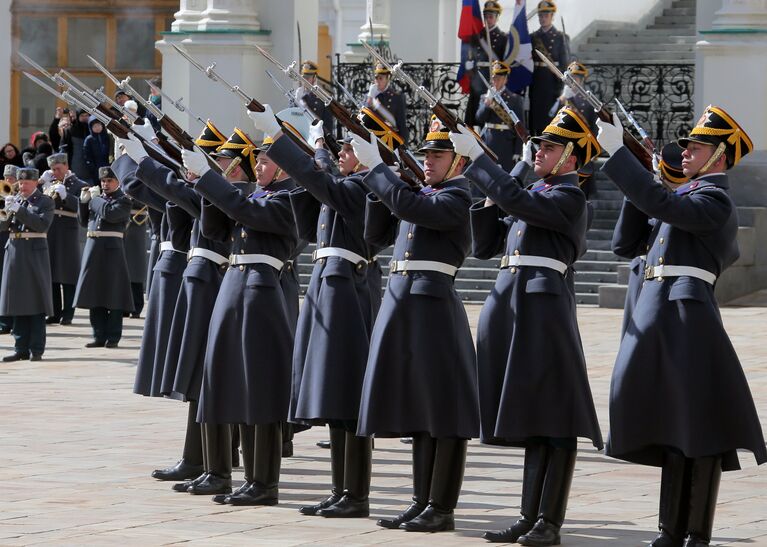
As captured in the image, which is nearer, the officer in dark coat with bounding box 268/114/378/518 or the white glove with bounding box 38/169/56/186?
the officer in dark coat with bounding box 268/114/378/518

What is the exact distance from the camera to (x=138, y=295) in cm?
2059

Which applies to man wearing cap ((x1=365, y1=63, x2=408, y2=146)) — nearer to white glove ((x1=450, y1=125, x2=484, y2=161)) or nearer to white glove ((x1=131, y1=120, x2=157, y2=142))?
white glove ((x1=131, y1=120, x2=157, y2=142))

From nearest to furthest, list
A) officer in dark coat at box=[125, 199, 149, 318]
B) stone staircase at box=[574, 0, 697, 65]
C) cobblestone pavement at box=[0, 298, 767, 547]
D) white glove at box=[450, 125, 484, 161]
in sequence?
white glove at box=[450, 125, 484, 161], cobblestone pavement at box=[0, 298, 767, 547], officer in dark coat at box=[125, 199, 149, 318], stone staircase at box=[574, 0, 697, 65]

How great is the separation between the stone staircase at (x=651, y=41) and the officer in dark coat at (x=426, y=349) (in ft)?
58.3

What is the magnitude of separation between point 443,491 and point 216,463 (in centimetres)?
153

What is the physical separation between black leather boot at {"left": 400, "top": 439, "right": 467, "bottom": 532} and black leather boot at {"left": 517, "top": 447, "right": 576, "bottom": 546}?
466 mm

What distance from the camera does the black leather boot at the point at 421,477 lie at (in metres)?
8.98

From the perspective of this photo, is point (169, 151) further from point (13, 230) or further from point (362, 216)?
point (13, 230)

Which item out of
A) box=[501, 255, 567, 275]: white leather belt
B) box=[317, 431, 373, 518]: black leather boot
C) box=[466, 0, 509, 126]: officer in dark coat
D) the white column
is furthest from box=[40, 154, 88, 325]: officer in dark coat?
box=[501, 255, 567, 275]: white leather belt

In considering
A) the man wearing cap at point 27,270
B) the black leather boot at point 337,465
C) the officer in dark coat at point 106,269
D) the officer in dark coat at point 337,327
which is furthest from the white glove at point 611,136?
the officer in dark coat at point 106,269

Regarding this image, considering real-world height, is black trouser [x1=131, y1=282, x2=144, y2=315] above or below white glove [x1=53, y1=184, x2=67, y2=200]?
below

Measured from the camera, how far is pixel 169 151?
432 inches

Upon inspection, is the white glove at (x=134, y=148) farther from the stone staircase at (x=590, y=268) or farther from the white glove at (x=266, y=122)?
the stone staircase at (x=590, y=268)

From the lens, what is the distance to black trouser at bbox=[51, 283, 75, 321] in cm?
2017
